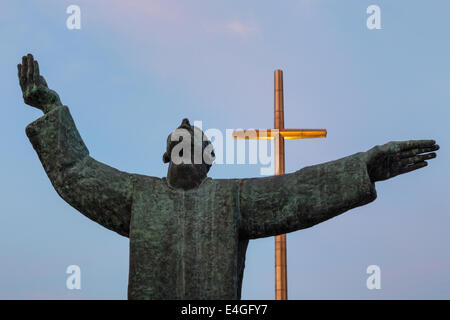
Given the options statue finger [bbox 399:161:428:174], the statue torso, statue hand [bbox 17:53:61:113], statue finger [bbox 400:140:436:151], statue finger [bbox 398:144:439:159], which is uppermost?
statue hand [bbox 17:53:61:113]

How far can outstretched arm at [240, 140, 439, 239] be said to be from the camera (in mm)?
5492

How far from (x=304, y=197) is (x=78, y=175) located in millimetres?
1732

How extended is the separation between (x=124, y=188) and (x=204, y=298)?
105 cm

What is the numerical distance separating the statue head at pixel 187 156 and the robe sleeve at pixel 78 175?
35cm

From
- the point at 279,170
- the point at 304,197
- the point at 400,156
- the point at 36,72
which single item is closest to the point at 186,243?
the point at 304,197

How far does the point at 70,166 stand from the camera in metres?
5.86

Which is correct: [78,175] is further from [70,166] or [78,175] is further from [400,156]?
[400,156]

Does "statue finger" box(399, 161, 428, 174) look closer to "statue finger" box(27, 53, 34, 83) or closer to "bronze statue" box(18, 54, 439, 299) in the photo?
"bronze statue" box(18, 54, 439, 299)

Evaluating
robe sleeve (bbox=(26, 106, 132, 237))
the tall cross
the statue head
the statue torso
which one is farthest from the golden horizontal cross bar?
the statue torso

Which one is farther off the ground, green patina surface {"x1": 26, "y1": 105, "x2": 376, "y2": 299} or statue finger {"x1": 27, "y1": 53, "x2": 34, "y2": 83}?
statue finger {"x1": 27, "y1": 53, "x2": 34, "y2": 83}

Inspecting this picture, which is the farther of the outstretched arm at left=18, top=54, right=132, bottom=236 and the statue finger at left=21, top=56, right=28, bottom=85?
the statue finger at left=21, top=56, right=28, bottom=85

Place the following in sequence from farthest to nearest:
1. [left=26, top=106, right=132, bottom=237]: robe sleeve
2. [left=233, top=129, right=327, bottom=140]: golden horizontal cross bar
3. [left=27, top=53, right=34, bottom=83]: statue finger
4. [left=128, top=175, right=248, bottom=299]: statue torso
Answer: [left=233, top=129, right=327, bottom=140]: golden horizontal cross bar, [left=27, top=53, right=34, bottom=83]: statue finger, [left=26, top=106, right=132, bottom=237]: robe sleeve, [left=128, top=175, right=248, bottom=299]: statue torso

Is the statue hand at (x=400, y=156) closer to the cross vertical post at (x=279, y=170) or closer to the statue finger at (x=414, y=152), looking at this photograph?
the statue finger at (x=414, y=152)

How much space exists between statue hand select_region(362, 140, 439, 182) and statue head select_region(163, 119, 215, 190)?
1260mm
